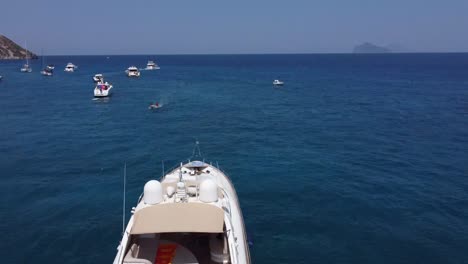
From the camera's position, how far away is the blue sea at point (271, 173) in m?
24.0

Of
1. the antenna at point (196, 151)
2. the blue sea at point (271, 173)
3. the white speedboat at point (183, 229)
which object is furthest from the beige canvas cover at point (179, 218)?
the antenna at point (196, 151)

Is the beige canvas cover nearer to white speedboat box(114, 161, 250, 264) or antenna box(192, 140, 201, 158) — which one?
white speedboat box(114, 161, 250, 264)

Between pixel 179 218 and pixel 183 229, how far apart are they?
0.84 meters

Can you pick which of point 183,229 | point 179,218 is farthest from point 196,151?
point 183,229

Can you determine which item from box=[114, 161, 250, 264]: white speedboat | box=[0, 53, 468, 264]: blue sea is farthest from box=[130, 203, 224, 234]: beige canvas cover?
box=[0, 53, 468, 264]: blue sea

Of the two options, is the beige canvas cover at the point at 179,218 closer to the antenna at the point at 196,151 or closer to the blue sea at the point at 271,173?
the blue sea at the point at 271,173

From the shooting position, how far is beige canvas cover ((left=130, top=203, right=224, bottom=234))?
620 inches

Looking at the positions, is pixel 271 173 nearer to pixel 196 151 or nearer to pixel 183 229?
pixel 196 151

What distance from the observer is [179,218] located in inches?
644

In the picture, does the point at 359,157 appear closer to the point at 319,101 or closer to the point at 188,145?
the point at 188,145

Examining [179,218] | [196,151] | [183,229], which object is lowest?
[196,151]

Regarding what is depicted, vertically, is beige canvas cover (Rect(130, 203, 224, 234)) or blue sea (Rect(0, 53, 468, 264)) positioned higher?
beige canvas cover (Rect(130, 203, 224, 234))

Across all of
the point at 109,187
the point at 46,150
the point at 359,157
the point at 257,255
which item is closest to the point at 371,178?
the point at 359,157

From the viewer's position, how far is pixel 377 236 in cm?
2486
